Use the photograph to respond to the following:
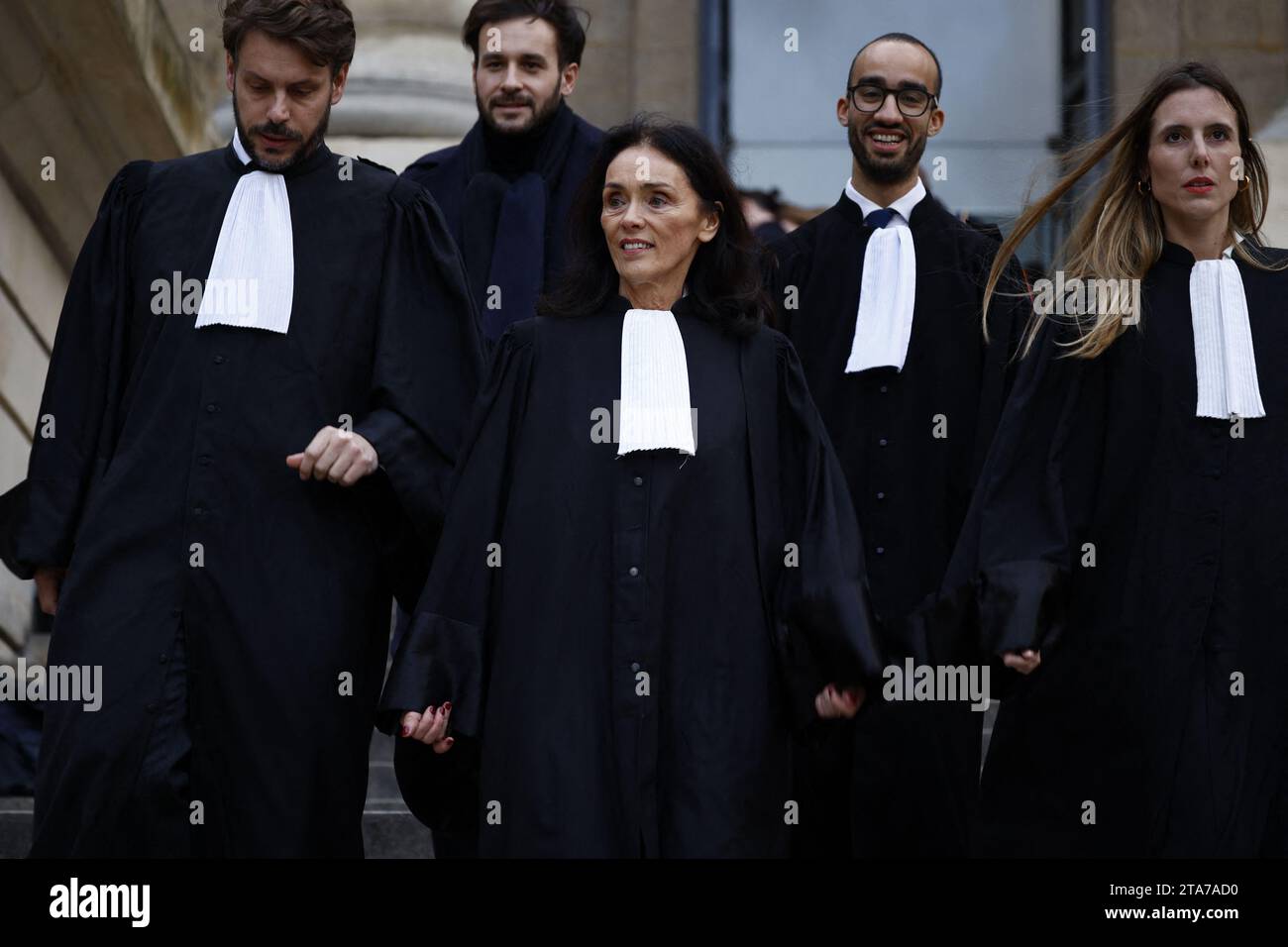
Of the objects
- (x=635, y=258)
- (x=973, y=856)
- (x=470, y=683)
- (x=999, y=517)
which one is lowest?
(x=973, y=856)

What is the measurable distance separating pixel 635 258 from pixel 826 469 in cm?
66

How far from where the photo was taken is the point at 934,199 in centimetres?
609

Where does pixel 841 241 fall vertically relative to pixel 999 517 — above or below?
above

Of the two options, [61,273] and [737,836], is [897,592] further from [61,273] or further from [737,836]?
[61,273]

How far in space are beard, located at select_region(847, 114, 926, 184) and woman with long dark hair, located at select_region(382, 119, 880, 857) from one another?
1.10 m

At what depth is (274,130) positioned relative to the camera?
523 cm

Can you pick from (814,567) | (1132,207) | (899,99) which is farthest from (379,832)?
(1132,207)

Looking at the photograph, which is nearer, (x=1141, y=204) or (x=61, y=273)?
(x=1141, y=204)

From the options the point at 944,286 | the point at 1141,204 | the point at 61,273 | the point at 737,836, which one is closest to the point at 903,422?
the point at 944,286

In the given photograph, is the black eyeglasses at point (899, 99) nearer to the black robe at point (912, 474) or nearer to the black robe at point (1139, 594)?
the black robe at point (912, 474)

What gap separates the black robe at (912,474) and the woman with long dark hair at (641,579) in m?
0.65

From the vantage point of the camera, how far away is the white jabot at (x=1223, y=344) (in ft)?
16.7

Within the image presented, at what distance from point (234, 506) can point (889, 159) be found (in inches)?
84.1

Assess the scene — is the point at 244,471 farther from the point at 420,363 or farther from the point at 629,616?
the point at 629,616
